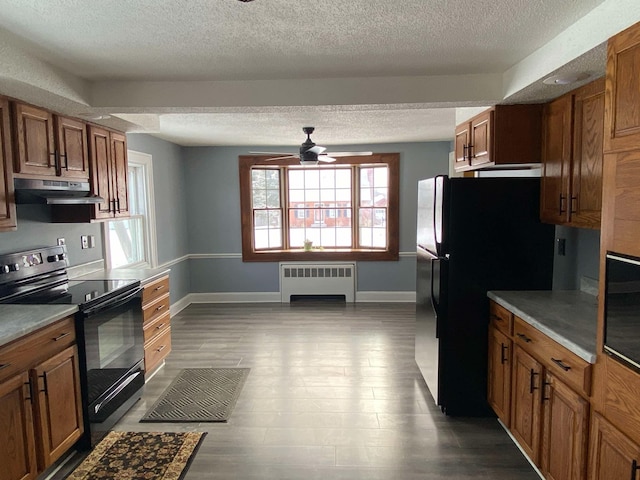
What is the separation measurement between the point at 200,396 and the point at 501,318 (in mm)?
2324

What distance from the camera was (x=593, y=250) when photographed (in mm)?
2746

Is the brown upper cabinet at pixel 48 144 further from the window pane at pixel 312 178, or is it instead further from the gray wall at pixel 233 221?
the window pane at pixel 312 178

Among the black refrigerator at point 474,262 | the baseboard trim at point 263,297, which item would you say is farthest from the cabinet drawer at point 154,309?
the baseboard trim at point 263,297

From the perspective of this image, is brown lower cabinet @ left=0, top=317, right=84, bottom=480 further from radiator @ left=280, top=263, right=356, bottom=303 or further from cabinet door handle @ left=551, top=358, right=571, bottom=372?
radiator @ left=280, top=263, right=356, bottom=303

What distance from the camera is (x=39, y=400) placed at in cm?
220

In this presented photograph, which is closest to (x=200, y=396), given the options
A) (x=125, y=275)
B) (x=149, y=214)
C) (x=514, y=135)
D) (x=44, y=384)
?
(x=125, y=275)

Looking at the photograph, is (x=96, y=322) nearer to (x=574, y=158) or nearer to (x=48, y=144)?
(x=48, y=144)

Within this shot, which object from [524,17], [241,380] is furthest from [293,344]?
[524,17]

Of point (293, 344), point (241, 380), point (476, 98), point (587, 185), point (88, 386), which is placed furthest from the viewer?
point (293, 344)

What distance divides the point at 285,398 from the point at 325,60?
245 centimetres

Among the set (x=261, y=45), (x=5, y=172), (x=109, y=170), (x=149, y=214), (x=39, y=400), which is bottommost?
(x=39, y=400)

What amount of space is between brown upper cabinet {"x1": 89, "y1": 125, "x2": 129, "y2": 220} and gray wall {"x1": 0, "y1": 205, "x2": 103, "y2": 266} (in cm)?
32

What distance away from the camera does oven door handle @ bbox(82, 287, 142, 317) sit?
2608 mm

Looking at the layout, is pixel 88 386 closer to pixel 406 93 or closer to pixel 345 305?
pixel 406 93
